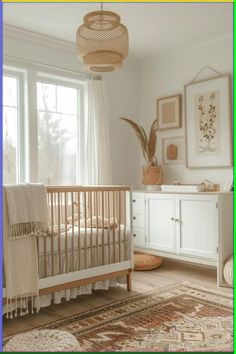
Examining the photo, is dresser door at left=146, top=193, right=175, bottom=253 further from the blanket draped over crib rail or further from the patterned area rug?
the patterned area rug

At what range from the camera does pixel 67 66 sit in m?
3.82

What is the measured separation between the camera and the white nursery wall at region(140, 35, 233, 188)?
364 centimetres

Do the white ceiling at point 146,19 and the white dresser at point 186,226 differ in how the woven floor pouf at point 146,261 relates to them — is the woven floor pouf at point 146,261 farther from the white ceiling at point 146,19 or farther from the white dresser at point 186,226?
the white ceiling at point 146,19

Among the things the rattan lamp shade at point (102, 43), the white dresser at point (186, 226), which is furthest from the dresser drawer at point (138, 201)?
the rattan lamp shade at point (102, 43)

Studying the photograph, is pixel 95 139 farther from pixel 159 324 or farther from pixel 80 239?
pixel 159 324

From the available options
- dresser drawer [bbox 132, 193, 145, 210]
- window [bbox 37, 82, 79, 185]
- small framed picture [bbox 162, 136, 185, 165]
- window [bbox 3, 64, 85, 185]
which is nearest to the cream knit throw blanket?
window [bbox 3, 64, 85, 185]

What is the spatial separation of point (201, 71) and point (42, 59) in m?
1.61

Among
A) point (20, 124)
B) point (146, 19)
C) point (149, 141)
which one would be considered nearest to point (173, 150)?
point (149, 141)

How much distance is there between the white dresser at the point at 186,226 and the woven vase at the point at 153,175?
0.27m

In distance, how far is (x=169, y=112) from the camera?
162 inches

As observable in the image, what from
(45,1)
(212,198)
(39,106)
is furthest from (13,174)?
(212,198)

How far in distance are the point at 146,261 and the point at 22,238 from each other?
164 cm

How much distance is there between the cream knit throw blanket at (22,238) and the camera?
91.0 inches

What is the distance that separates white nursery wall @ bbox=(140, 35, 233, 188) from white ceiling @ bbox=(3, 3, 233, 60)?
13cm
